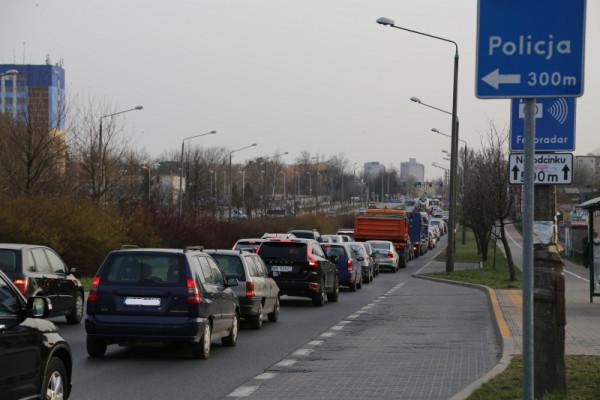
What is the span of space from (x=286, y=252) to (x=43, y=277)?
950cm

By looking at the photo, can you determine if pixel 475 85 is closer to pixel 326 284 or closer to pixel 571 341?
pixel 571 341

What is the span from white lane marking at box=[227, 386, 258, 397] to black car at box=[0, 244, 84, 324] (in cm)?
664

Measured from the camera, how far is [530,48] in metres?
7.61

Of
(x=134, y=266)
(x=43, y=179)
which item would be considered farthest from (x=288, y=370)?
(x=43, y=179)

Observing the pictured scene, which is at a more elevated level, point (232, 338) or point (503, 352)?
point (503, 352)

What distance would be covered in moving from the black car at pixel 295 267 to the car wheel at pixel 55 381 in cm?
1807

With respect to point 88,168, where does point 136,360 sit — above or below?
below

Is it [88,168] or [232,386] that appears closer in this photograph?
[232,386]

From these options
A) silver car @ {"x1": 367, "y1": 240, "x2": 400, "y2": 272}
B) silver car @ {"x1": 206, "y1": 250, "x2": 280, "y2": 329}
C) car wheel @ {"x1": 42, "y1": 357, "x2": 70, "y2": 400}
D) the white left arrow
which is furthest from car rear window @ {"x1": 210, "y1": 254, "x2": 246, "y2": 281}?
silver car @ {"x1": 367, "y1": 240, "x2": 400, "y2": 272}

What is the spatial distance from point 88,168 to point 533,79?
149 feet

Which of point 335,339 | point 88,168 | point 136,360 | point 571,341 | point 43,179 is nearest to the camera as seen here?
point 136,360

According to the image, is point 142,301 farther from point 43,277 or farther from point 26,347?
point 26,347

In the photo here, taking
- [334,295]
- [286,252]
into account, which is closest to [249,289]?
[286,252]

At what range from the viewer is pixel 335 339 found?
19125mm
